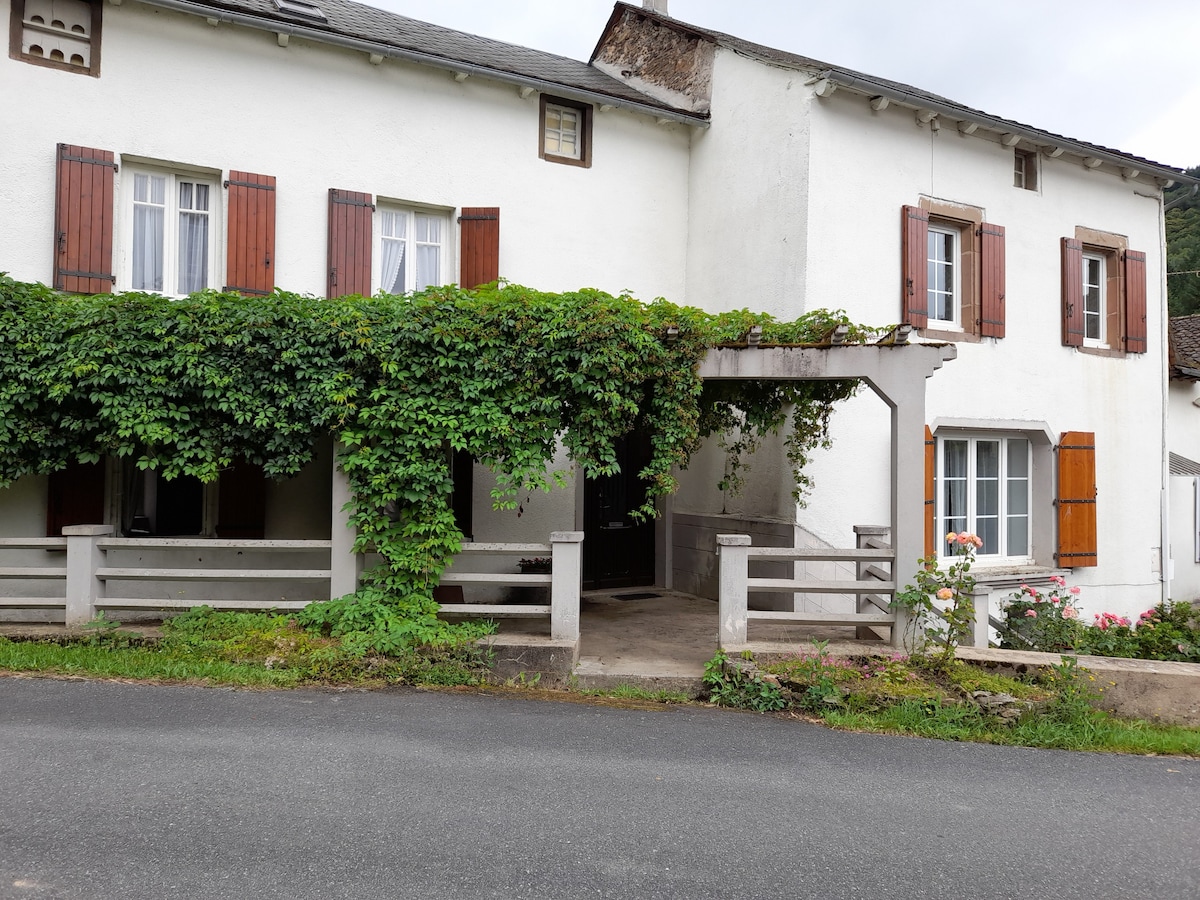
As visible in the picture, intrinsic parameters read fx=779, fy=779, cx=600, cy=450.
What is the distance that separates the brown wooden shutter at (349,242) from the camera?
8.38 metres

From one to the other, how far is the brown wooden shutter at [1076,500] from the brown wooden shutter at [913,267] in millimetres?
2753

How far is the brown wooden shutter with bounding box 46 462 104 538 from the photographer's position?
7469 mm

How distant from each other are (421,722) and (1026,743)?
4.01m

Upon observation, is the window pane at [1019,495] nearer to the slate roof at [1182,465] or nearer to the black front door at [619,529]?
the slate roof at [1182,465]

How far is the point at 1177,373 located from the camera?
37.8ft

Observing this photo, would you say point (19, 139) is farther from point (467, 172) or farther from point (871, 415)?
point (871, 415)

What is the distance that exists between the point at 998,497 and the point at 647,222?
580 centimetres

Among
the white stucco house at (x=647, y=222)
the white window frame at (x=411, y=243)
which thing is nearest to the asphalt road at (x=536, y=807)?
the white stucco house at (x=647, y=222)

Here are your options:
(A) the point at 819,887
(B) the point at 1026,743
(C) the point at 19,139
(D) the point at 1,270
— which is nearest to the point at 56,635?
(D) the point at 1,270

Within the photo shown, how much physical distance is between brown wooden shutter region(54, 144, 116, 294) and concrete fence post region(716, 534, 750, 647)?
20.9ft

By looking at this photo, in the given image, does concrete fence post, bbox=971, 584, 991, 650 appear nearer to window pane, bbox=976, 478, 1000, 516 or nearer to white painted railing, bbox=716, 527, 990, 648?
white painted railing, bbox=716, 527, 990, 648

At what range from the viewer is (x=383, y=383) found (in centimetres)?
621

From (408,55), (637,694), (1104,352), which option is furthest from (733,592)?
(1104,352)

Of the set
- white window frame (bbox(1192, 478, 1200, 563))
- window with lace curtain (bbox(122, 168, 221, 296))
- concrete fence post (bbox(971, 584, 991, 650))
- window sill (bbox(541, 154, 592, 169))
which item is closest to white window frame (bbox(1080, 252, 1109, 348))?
white window frame (bbox(1192, 478, 1200, 563))
